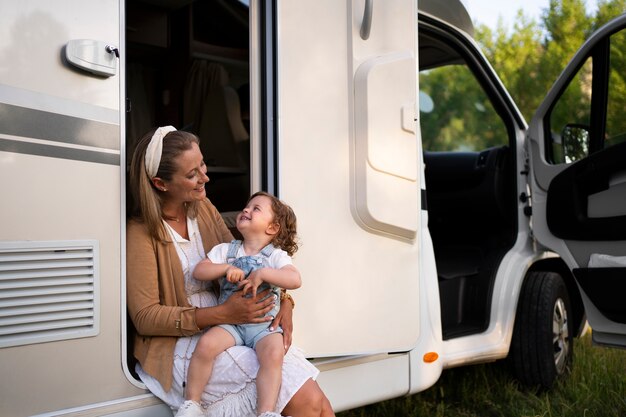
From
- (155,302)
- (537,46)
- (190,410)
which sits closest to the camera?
(190,410)

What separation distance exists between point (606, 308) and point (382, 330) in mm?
1397

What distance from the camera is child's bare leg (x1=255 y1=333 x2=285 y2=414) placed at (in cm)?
226

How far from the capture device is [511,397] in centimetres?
393

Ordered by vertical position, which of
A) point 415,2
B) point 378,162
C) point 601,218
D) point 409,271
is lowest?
point 409,271

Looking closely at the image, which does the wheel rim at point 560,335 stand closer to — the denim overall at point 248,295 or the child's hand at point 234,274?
the denim overall at point 248,295

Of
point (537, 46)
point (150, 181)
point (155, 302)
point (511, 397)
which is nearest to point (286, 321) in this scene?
point (155, 302)

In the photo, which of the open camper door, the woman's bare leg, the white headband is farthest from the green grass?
the white headband

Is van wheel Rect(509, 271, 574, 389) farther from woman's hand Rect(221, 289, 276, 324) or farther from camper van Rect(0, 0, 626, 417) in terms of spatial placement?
woman's hand Rect(221, 289, 276, 324)

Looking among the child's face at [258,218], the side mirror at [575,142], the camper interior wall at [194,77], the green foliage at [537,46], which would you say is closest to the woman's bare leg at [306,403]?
the child's face at [258,218]

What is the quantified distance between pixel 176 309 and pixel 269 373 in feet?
1.26

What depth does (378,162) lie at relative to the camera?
9.52 ft

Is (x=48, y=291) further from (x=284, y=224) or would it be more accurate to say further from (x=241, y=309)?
(x=284, y=224)

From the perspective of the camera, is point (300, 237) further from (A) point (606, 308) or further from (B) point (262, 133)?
(A) point (606, 308)

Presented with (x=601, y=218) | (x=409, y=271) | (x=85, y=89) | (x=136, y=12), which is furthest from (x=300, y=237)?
(x=136, y=12)
